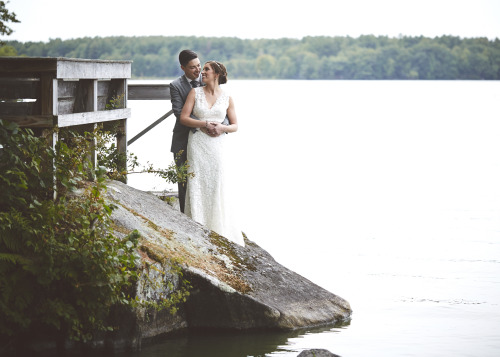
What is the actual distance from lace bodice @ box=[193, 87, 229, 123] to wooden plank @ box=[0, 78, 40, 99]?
2397 mm

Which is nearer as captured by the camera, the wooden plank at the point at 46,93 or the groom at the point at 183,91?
the wooden plank at the point at 46,93

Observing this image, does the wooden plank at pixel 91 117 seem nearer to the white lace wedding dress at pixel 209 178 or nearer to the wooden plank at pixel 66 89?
the wooden plank at pixel 66 89

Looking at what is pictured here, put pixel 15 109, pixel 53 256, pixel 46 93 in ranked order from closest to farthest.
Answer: pixel 53 256, pixel 46 93, pixel 15 109

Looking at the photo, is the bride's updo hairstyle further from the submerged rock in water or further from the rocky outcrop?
the submerged rock in water

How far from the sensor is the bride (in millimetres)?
9484

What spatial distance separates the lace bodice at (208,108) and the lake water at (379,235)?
261 cm

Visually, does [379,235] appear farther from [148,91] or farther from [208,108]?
[208,108]

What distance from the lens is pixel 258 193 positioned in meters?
22.9

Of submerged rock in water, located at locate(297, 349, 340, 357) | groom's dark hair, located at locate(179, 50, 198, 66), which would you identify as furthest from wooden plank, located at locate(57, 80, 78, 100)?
submerged rock in water, located at locate(297, 349, 340, 357)

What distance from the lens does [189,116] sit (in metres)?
9.53

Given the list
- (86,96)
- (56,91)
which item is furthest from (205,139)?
(56,91)

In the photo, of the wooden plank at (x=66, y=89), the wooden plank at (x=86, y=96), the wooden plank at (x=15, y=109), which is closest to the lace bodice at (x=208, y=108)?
the wooden plank at (x=86, y=96)

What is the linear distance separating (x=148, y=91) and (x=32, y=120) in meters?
4.06

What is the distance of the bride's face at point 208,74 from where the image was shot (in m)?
9.41
